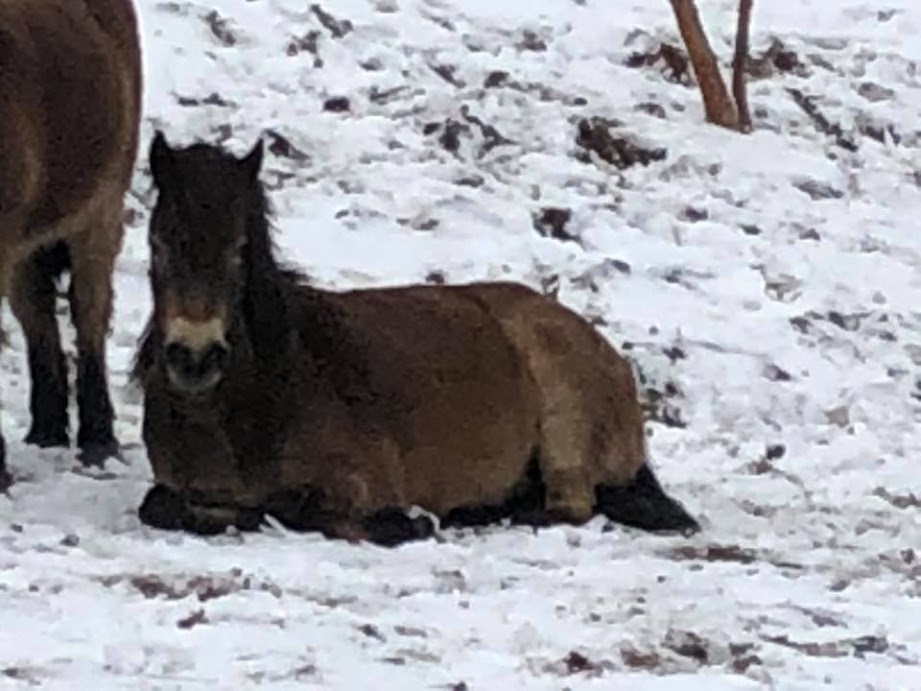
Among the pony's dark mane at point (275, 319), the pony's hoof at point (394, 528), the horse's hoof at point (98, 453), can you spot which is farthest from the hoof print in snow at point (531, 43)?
the pony's hoof at point (394, 528)

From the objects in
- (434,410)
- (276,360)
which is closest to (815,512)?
(434,410)

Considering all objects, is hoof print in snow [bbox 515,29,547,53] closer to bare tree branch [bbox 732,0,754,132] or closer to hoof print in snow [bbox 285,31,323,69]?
bare tree branch [bbox 732,0,754,132]

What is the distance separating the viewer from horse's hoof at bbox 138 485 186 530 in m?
6.87

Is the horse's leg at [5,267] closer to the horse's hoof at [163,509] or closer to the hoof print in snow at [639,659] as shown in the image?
the horse's hoof at [163,509]

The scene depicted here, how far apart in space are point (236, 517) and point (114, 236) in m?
2.14

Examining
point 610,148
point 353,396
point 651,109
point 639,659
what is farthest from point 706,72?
point 639,659

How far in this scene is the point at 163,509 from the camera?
22.6ft

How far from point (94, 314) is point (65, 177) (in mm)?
870

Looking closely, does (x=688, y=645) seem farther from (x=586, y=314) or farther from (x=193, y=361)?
(x=586, y=314)

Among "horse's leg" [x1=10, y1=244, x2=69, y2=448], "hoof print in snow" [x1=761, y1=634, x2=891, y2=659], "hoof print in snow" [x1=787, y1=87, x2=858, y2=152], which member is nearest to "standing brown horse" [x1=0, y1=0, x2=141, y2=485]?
"horse's leg" [x1=10, y1=244, x2=69, y2=448]

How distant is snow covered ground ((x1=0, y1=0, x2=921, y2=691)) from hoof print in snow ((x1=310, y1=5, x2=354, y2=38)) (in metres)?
0.04

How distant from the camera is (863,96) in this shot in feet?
50.5

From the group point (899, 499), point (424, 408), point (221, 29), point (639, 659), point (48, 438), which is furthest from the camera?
point (221, 29)

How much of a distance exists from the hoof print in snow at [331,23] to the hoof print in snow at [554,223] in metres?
2.67
